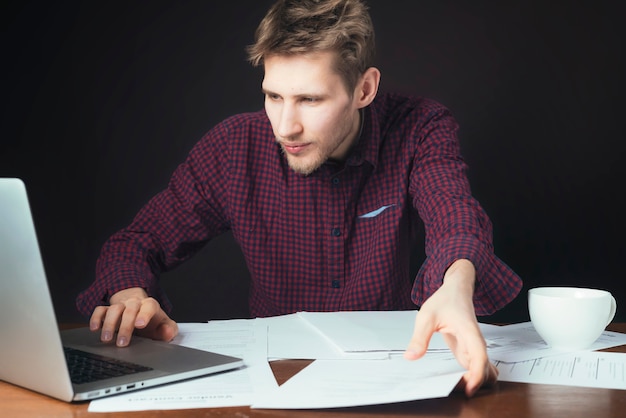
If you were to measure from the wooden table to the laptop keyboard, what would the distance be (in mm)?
59

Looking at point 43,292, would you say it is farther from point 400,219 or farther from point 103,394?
point 400,219

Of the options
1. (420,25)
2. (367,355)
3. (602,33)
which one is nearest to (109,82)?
(420,25)

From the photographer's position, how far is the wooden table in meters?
0.88

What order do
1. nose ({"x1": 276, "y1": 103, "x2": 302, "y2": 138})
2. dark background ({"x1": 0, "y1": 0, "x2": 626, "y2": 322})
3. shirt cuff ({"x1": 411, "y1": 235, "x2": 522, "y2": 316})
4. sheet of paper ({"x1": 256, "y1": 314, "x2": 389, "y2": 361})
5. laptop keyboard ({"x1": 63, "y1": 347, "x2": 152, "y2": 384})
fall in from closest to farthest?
laptop keyboard ({"x1": 63, "y1": 347, "x2": 152, "y2": 384})
sheet of paper ({"x1": 256, "y1": 314, "x2": 389, "y2": 361})
shirt cuff ({"x1": 411, "y1": 235, "x2": 522, "y2": 316})
nose ({"x1": 276, "y1": 103, "x2": 302, "y2": 138})
dark background ({"x1": 0, "y1": 0, "x2": 626, "y2": 322})

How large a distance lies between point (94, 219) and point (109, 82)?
1.53ft

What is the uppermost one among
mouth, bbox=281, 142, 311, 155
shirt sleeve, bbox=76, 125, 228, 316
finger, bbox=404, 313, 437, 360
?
mouth, bbox=281, 142, 311, 155

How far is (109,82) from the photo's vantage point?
2.72m

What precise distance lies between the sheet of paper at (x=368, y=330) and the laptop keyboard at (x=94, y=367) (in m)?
0.31

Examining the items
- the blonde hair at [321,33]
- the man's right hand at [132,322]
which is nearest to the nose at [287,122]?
the blonde hair at [321,33]

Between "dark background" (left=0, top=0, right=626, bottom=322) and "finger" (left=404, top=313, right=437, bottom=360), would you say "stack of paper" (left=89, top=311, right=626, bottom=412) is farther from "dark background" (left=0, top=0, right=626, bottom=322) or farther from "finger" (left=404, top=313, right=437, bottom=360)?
"dark background" (left=0, top=0, right=626, bottom=322)

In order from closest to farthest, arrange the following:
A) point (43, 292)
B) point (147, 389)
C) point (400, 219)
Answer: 1. point (43, 292)
2. point (147, 389)
3. point (400, 219)

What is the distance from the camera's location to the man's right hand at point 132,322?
1.22 meters

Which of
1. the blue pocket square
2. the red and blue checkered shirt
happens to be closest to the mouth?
the red and blue checkered shirt

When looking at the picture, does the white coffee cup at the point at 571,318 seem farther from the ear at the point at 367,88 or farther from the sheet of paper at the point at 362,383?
the ear at the point at 367,88
